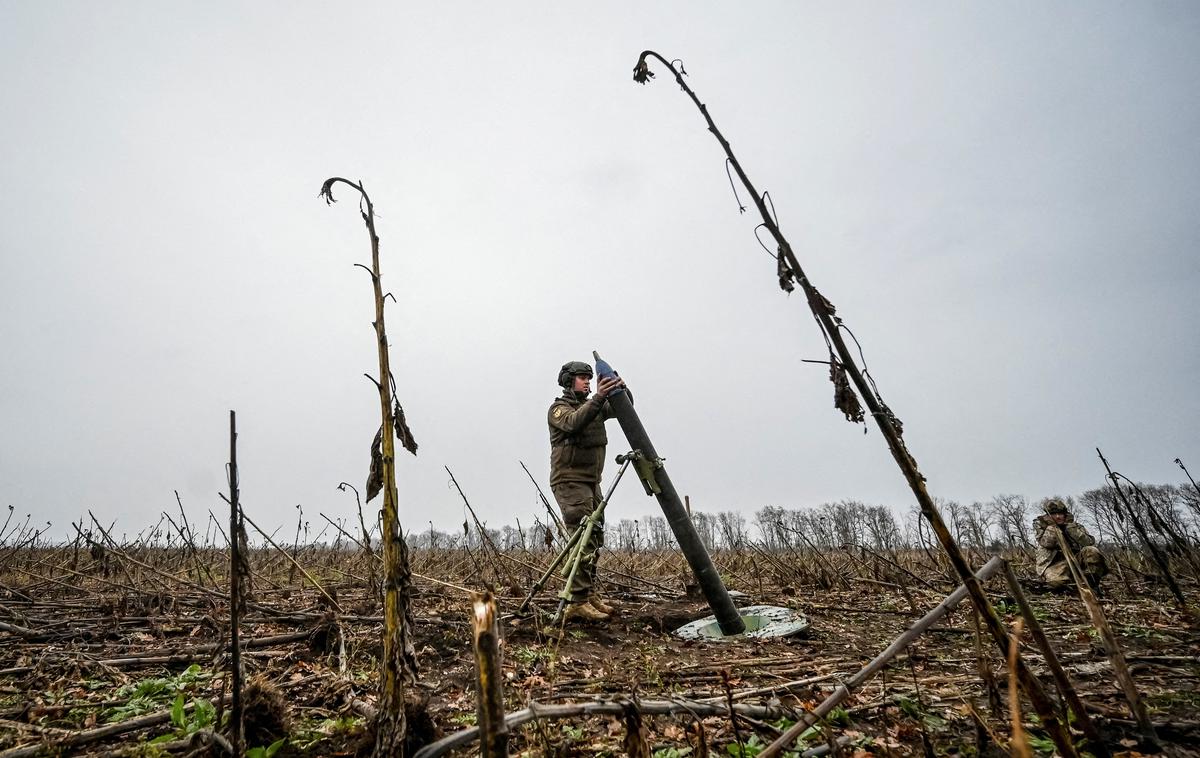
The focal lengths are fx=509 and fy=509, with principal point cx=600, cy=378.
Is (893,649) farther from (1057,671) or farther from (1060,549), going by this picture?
(1060,549)

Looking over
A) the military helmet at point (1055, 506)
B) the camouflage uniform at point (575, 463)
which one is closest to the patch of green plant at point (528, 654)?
the camouflage uniform at point (575, 463)

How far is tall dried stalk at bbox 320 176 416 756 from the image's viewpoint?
1.51 m

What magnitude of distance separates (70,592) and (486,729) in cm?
945

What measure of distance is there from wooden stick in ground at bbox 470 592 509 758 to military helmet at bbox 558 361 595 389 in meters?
5.02

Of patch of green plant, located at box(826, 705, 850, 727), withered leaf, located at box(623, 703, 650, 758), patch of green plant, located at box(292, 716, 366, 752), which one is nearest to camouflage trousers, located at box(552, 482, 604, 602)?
patch of green plant, located at box(292, 716, 366, 752)

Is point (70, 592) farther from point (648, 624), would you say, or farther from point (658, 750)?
point (658, 750)

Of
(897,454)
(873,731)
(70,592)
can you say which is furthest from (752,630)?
(70,592)

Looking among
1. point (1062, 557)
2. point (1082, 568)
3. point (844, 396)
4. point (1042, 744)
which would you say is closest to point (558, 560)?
point (1042, 744)

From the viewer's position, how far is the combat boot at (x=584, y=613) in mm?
4953

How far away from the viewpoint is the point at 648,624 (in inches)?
199

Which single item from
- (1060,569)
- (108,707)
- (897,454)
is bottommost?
(1060,569)

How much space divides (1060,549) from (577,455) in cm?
641

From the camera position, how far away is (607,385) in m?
4.92

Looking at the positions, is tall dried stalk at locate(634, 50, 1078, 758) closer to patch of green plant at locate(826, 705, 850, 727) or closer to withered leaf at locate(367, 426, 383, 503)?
patch of green plant at locate(826, 705, 850, 727)
